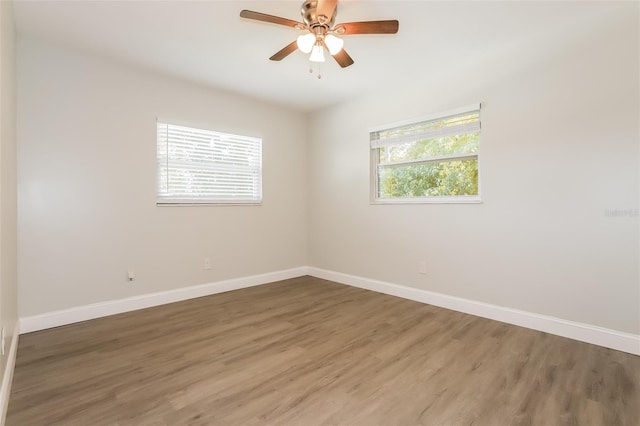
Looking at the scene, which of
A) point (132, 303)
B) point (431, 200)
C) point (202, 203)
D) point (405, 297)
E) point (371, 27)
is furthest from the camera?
point (202, 203)

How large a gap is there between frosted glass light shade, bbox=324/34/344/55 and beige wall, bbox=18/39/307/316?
1.49 meters

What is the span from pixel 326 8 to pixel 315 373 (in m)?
2.38

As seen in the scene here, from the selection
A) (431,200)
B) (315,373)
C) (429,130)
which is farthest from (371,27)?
(315,373)

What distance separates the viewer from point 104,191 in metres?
3.01

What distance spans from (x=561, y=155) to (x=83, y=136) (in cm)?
428

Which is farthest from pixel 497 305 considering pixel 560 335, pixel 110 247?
pixel 110 247

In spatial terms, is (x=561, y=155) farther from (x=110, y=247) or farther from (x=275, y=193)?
(x=110, y=247)

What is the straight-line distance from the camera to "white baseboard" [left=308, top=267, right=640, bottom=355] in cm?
228

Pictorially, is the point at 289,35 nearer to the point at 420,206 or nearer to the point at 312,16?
the point at 312,16

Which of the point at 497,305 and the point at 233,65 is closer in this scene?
the point at 497,305

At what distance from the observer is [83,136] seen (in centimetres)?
289

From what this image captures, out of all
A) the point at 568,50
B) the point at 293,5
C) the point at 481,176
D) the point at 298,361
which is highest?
the point at 293,5

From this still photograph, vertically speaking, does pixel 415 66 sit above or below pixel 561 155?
above

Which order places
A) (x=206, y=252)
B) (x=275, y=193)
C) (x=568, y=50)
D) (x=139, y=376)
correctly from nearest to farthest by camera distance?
(x=139, y=376) < (x=568, y=50) < (x=206, y=252) < (x=275, y=193)
